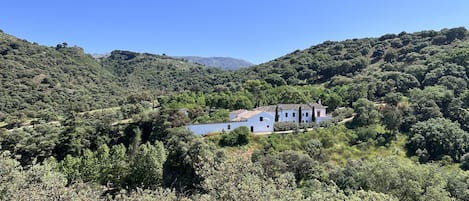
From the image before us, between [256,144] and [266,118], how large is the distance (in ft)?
22.5

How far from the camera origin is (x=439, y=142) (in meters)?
44.9

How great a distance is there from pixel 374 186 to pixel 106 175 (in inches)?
1167

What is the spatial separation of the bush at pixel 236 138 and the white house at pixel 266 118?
3.19 m

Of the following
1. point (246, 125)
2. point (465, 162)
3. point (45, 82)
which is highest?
point (45, 82)

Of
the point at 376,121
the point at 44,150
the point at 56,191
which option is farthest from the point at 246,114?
the point at 56,191

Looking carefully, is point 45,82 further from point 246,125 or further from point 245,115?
point 246,125

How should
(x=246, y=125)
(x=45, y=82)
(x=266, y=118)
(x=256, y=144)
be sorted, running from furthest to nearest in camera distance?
(x=45, y=82), (x=266, y=118), (x=246, y=125), (x=256, y=144)

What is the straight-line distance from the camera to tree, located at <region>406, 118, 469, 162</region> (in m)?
44.3

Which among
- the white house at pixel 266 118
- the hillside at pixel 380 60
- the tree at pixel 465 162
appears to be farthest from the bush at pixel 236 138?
the hillside at pixel 380 60

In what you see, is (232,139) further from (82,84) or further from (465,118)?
(82,84)

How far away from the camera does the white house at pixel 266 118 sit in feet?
166

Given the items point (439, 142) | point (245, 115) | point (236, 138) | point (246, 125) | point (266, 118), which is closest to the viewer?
point (439, 142)

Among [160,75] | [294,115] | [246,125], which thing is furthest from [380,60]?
[160,75]

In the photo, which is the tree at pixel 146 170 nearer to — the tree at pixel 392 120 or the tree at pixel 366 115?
the tree at pixel 366 115
